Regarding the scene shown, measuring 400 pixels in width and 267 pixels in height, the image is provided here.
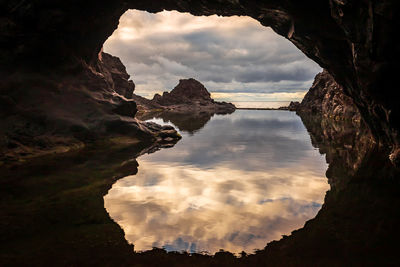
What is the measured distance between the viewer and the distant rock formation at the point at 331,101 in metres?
55.5

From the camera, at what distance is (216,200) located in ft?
36.1

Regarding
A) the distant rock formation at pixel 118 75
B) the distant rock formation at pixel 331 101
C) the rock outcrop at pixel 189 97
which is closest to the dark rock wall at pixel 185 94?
the rock outcrop at pixel 189 97

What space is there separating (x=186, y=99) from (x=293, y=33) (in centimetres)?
13294

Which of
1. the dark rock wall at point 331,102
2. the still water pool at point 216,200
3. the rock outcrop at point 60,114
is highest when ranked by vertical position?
the dark rock wall at point 331,102

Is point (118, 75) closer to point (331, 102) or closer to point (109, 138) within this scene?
point (109, 138)

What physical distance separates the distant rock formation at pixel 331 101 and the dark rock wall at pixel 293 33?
27.5ft

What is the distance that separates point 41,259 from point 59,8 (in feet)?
76.3

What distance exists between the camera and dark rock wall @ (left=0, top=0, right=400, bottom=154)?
12.0 metres

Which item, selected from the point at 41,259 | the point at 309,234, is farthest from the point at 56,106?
the point at 309,234

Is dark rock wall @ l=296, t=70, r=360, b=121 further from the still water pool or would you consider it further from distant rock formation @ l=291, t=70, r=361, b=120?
the still water pool

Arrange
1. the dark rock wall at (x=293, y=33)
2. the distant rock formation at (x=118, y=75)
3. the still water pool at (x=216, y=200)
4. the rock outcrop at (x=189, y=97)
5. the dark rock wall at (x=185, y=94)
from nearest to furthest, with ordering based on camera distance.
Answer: the still water pool at (x=216, y=200), the dark rock wall at (x=293, y=33), the distant rock formation at (x=118, y=75), the rock outcrop at (x=189, y=97), the dark rock wall at (x=185, y=94)

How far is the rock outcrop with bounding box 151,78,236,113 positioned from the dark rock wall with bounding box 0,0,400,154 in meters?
115

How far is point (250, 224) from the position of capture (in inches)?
337

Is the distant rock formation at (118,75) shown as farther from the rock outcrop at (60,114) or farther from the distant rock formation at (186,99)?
the distant rock formation at (186,99)
